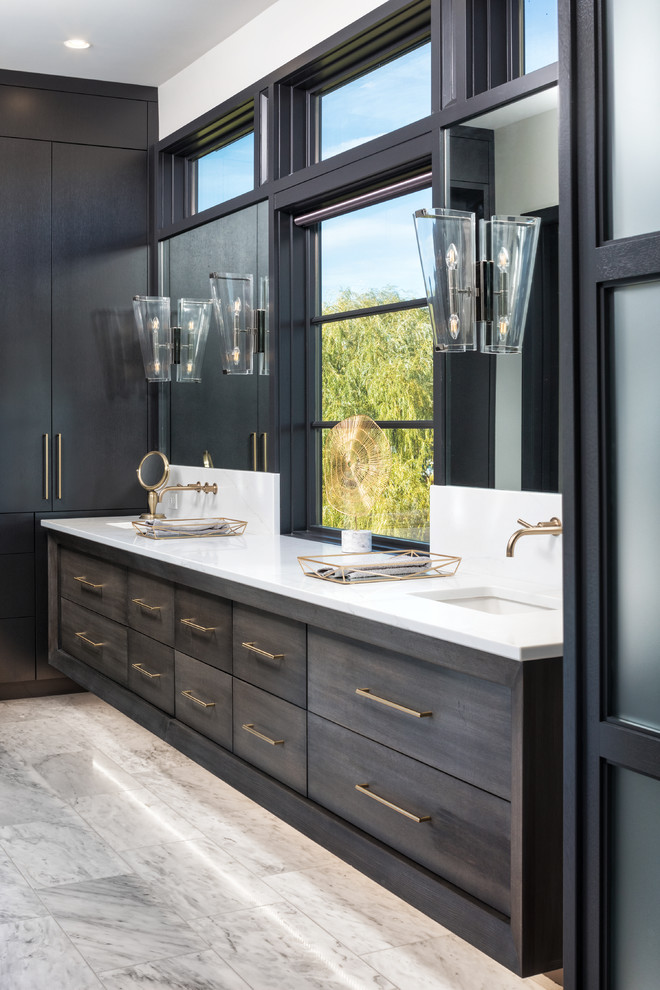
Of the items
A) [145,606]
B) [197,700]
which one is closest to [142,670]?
[145,606]

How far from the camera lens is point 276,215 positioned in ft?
12.8

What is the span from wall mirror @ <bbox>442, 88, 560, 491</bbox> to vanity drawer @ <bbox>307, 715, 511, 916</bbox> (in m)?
0.84

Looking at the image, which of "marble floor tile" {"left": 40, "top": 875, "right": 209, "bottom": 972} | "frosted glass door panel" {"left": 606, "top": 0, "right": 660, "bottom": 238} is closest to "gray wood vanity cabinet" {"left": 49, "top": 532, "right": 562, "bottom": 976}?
"marble floor tile" {"left": 40, "top": 875, "right": 209, "bottom": 972}

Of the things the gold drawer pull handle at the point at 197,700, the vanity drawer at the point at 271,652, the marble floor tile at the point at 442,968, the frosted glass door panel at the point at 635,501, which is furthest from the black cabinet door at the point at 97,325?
the frosted glass door panel at the point at 635,501

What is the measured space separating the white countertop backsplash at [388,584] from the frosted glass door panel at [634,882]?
0.30 meters

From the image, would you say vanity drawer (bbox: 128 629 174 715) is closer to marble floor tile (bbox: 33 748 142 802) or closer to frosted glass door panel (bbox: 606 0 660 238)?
marble floor tile (bbox: 33 748 142 802)

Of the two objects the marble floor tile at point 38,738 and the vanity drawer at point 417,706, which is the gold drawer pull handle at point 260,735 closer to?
the vanity drawer at point 417,706

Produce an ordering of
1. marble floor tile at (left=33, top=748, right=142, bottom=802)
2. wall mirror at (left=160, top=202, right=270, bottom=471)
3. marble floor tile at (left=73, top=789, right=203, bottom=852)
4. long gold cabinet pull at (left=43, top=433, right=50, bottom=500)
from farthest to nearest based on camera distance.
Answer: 1. long gold cabinet pull at (left=43, top=433, right=50, bottom=500)
2. wall mirror at (left=160, top=202, right=270, bottom=471)
3. marble floor tile at (left=33, top=748, right=142, bottom=802)
4. marble floor tile at (left=73, top=789, right=203, bottom=852)

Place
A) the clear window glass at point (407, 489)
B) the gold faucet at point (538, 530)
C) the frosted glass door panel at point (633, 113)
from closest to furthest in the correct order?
the frosted glass door panel at point (633, 113) < the gold faucet at point (538, 530) < the clear window glass at point (407, 489)

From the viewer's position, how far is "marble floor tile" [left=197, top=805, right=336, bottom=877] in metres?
2.80

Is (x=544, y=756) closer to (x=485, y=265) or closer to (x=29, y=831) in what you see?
(x=485, y=265)

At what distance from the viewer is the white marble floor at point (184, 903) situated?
221cm

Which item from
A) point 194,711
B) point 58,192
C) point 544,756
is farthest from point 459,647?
point 58,192

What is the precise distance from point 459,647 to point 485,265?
3.73 feet
